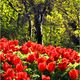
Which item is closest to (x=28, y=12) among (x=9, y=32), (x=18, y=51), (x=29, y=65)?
(x=9, y=32)

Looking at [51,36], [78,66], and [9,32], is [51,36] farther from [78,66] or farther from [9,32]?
[78,66]

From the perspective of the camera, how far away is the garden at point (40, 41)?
650 centimetres

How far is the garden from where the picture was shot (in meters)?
6.50

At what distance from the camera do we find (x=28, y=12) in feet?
61.6

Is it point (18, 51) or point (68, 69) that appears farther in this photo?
point (18, 51)

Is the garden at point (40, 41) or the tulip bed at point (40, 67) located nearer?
the tulip bed at point (40, 67)

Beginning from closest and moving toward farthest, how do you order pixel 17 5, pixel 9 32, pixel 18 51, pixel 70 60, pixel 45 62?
pixel 45 62 → pixel 70 60 → pixel 18 51 → pixel 17 5 → pixel 9 32

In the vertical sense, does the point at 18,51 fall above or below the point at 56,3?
below

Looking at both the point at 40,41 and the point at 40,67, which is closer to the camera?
the point at 40,67

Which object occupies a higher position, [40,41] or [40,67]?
[40,67]

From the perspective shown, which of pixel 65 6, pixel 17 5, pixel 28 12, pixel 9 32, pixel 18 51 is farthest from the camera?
pixel 9 32

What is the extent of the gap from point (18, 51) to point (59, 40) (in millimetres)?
15730

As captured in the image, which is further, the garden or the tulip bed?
the garden

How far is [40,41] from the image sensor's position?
1889cm
